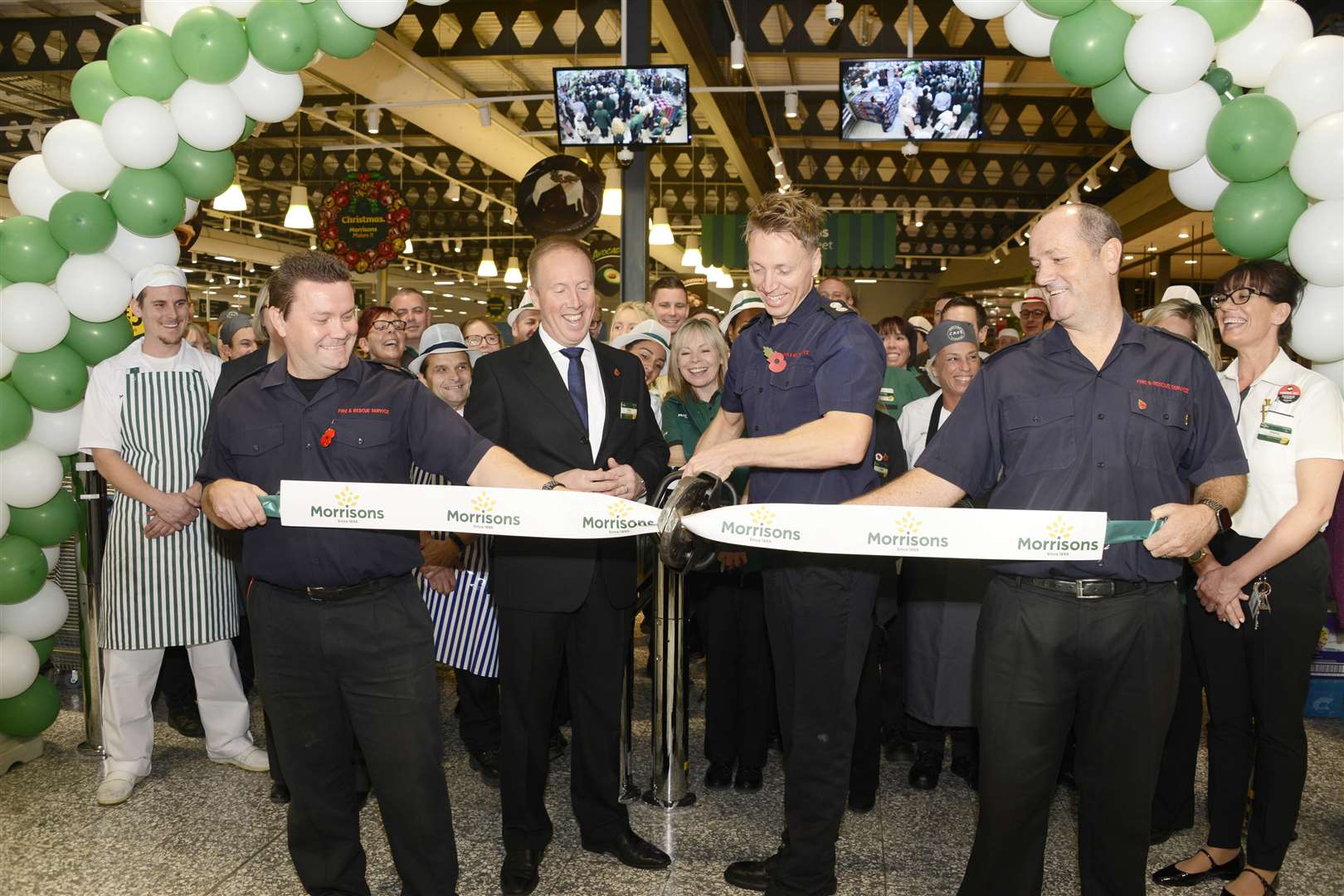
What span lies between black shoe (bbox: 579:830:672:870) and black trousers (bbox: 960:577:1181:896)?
109 centimetres


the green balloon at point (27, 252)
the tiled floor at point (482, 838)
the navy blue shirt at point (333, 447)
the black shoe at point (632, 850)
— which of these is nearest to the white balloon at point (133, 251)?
the green balloon at point (27, 252)

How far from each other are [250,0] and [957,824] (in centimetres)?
417

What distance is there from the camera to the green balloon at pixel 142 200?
13.7ft

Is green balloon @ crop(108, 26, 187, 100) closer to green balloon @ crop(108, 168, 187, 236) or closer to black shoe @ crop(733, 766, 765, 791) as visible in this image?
green balloon @ crop(108, 168, 187, 236)

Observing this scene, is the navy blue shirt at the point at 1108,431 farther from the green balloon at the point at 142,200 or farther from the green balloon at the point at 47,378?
the green balloon at the point at 47,378

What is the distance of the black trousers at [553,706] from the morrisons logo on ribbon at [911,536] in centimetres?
99

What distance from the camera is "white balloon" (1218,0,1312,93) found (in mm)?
3652

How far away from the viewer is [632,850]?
3.30m

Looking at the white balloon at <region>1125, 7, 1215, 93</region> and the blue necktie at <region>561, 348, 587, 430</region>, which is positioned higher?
the white balloon at <region>1125, 7, 1215, 93</region>

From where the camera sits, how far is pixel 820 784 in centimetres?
291

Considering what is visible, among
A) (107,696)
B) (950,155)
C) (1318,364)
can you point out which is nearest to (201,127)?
(107,696)

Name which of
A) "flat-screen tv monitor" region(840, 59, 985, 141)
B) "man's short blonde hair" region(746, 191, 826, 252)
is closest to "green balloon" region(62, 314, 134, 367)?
"man's short blonde hair" region(746, 191, 826, 252)

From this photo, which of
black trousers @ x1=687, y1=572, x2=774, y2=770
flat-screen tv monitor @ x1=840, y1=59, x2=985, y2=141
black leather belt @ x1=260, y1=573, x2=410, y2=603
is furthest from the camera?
flat-screen tv monitor @ x1=840, y1=59, x2=985, y2=141

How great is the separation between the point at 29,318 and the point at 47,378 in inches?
9.4
